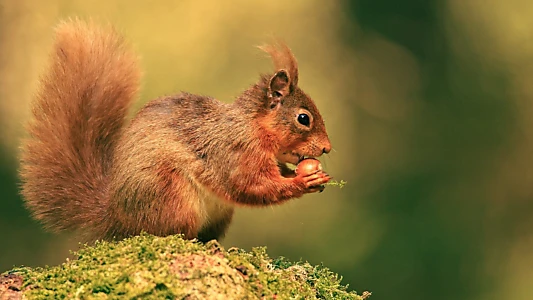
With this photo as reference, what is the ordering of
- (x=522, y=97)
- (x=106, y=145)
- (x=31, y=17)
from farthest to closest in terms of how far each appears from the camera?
(x=522, y=97) < (x=31, y=17) < (x=106, y=145)

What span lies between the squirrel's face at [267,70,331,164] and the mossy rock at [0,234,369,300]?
0.44 meters

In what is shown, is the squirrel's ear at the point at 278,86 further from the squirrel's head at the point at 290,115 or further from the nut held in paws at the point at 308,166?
the nut held in paws at the point at 308,166

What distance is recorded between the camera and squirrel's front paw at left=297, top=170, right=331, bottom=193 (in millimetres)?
2121

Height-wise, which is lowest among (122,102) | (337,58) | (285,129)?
(122,102)

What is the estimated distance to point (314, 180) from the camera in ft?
6.97

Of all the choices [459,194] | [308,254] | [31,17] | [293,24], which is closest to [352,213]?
[308,254]

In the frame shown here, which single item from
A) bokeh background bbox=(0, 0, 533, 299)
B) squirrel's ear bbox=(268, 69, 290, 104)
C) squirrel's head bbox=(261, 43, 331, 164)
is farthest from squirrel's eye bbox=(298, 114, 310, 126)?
bokeh background bbox=(0, 0, 533, 299)

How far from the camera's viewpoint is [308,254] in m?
3.70

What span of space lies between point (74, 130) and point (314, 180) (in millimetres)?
895

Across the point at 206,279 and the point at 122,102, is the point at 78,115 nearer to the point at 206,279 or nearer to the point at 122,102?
the point at 122,102

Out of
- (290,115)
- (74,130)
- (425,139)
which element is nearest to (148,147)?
(74,130)

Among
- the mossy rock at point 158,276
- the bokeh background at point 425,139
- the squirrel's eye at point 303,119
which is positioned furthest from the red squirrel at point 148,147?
the bokeh background at point 425,139

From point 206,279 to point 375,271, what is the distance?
7.56ft

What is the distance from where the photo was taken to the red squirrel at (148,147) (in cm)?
213
